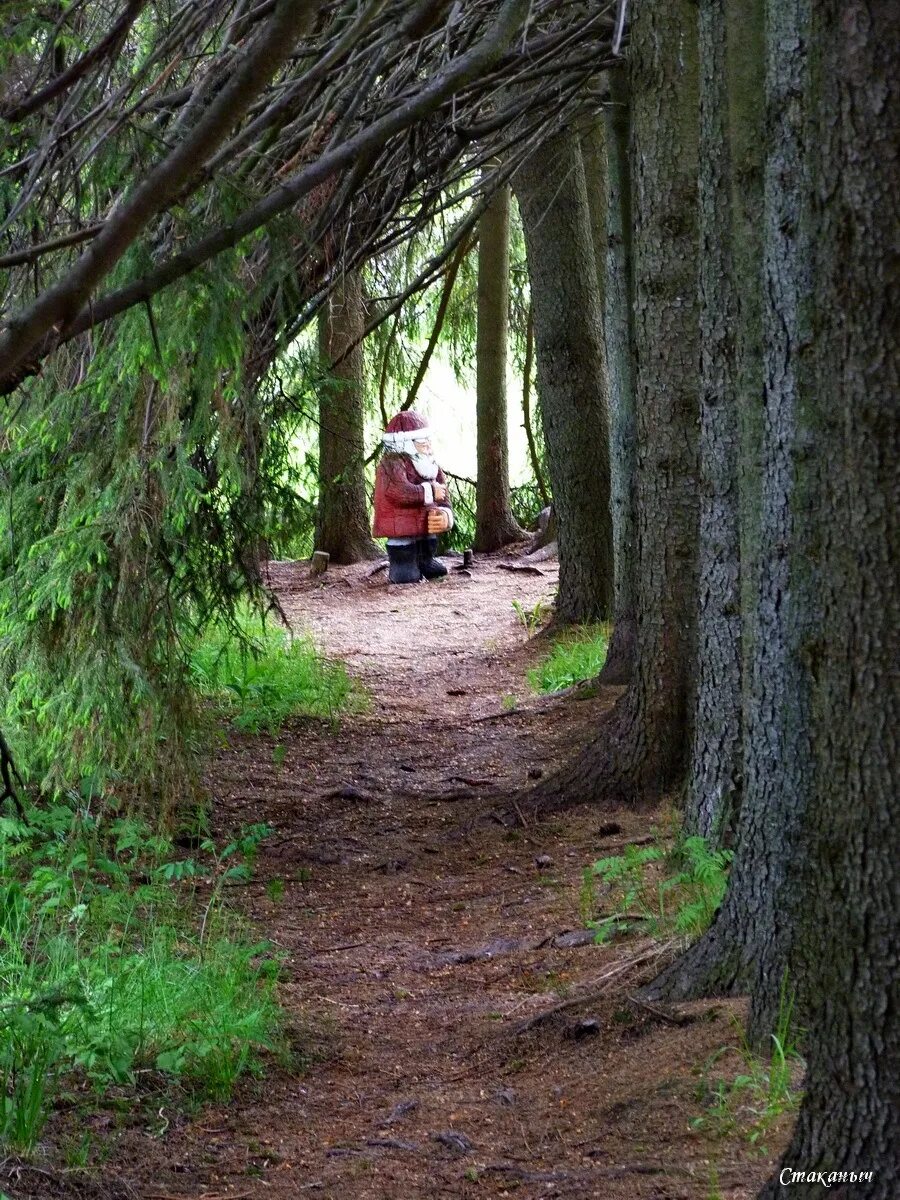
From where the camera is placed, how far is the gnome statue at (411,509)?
14508mm

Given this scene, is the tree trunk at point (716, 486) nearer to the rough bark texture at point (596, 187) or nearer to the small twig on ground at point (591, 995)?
the small twig on ground at point (591, 995)

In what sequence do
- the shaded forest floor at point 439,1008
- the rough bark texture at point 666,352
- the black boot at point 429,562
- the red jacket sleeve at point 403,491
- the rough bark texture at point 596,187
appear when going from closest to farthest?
the shaded forest floor at point 439,1008 < the rough bark texture at point 666,352 < the rough bark texture at point 596,187 < the red jacket sleeve at point 403,491 < the black boot at point 429,562

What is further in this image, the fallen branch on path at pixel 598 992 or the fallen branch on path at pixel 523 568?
the fallen branch on path at pixel 523 568

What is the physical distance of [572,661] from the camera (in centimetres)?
984

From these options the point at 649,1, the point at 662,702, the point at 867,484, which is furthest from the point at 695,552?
the point at 867,484

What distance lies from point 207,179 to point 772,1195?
2.84 meters

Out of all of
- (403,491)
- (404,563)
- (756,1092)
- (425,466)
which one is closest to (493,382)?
(425,466)

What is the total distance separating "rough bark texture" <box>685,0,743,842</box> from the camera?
494 centimetres

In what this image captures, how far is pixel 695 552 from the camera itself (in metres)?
6.25

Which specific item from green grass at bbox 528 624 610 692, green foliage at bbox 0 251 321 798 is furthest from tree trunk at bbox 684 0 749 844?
green grass at bbox 528 624 610 692

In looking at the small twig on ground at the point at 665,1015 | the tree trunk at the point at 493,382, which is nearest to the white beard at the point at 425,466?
the tree trunk at the point at 493,382

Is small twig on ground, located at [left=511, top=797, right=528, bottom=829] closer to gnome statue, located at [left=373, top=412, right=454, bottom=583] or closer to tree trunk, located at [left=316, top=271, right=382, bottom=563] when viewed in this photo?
tree trunk, located at [left=316, top=271, right=382, bottom=563]

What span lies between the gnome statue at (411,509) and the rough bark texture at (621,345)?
6282mm

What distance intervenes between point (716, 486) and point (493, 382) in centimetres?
1087
